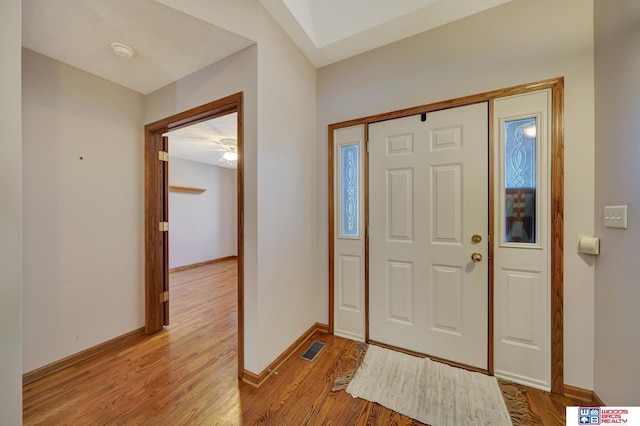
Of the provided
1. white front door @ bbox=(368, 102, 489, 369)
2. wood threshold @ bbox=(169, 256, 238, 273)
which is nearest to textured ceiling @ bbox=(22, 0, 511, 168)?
white front door @ bbox=(368, 102, 489, 369)

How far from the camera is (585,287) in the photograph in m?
1.45

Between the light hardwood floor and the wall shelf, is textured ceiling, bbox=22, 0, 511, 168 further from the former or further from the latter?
the wall shelf

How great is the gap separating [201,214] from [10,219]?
4.99m

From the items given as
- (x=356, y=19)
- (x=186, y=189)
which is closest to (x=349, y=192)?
(x=356, y=19)

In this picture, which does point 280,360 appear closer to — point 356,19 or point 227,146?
point 356,19

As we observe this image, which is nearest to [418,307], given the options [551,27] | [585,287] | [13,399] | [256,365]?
[585,287]

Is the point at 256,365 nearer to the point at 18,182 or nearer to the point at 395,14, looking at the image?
the point at 18,182

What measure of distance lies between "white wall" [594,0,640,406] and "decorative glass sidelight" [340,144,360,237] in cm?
156

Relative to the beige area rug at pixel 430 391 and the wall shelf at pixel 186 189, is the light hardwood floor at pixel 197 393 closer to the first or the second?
the beige area rug at pixel 430 391

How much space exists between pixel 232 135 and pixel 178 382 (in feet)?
10.3

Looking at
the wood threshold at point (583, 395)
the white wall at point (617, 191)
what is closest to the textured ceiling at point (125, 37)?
the white wall at point (617, 191)

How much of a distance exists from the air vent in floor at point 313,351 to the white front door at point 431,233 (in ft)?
1.57

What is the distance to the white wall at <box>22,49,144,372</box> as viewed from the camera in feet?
5.42

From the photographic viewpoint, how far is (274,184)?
1.76m
